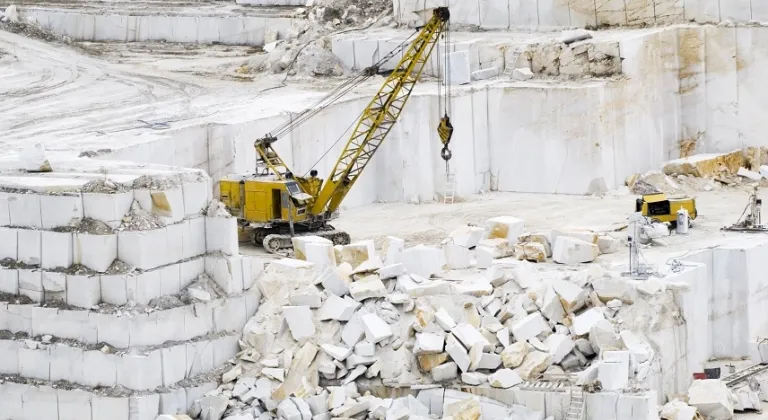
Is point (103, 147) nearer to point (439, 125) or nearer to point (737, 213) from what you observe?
point (439, 125)

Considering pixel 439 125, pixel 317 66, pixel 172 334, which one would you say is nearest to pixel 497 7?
pixel 317 66

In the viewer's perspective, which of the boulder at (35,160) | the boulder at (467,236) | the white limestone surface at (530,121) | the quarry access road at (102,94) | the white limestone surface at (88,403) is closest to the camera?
the white limestone surface at (88,403)

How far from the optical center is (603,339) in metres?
37.0

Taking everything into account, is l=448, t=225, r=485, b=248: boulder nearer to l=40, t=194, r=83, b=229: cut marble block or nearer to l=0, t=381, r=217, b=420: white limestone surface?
l=0, t=381, r=217, b=420: white limestone surface

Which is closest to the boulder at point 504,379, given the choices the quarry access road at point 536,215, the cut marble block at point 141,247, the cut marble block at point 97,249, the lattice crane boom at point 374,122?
the cut marble block at point 141,247

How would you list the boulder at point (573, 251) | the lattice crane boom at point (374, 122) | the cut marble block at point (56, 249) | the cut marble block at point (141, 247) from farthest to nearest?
the lattice crane boom at point (374, 122) < the boulder at point (573, 251) < the cut marble block at point (56, 249) < the cut marble block at point (141, 247)

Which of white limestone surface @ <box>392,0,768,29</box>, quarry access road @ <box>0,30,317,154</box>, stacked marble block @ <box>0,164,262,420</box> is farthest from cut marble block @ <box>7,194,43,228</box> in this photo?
white limestone surface @ <box>392,0,768,29</box>

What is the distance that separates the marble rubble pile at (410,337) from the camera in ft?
119

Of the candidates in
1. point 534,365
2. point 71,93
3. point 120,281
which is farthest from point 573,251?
point 71,93

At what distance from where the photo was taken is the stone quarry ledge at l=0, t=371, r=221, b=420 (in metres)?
36.6

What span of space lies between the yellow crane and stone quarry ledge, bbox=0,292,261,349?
5.03 m

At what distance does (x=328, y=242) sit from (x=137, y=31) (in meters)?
26.4

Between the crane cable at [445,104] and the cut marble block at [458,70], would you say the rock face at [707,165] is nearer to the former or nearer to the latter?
the cut marble block at [458,70]

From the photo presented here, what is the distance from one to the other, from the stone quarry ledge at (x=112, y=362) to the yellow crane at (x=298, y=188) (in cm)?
566
